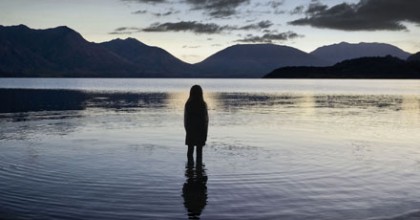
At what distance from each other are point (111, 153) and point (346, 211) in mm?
12011

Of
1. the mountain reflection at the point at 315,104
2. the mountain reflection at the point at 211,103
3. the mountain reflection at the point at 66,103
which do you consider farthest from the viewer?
the mountain reflection at the point at 315,104

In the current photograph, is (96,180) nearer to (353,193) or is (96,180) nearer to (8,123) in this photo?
(353,193)

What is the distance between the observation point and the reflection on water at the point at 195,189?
1167 cm

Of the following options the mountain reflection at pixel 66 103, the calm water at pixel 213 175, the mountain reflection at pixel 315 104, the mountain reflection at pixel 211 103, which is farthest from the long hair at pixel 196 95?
the mountain reflection at pixel 66 103

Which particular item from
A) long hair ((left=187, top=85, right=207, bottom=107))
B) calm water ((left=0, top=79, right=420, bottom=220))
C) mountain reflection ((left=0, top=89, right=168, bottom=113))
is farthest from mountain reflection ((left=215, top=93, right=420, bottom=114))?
long hair ((left=187, top=85, right=207, bottom=107))

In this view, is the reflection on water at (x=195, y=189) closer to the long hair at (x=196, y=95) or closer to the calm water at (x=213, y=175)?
the calm water at (x=213, y=175)

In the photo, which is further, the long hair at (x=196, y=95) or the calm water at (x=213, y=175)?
the long hair at (x=196, y=95)

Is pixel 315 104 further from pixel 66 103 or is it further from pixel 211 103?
pixel 66 103

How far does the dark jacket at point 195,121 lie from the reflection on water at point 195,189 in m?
1.03

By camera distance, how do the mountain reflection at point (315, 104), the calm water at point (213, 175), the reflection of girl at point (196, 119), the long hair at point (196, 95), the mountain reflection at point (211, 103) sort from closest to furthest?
the calm water at point (213, 175) → the long hair at point (196, 95) → the reflection of girl at point (196, 119) → the mountain reflection at point (211, 103) → the mountain reflection at point (315, 104)

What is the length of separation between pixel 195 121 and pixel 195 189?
3947mm

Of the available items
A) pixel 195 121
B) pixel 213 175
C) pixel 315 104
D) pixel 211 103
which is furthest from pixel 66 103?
pixel 213 175

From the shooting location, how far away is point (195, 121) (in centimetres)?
1723

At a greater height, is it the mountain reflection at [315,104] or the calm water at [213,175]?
the calm water at [213,175]
